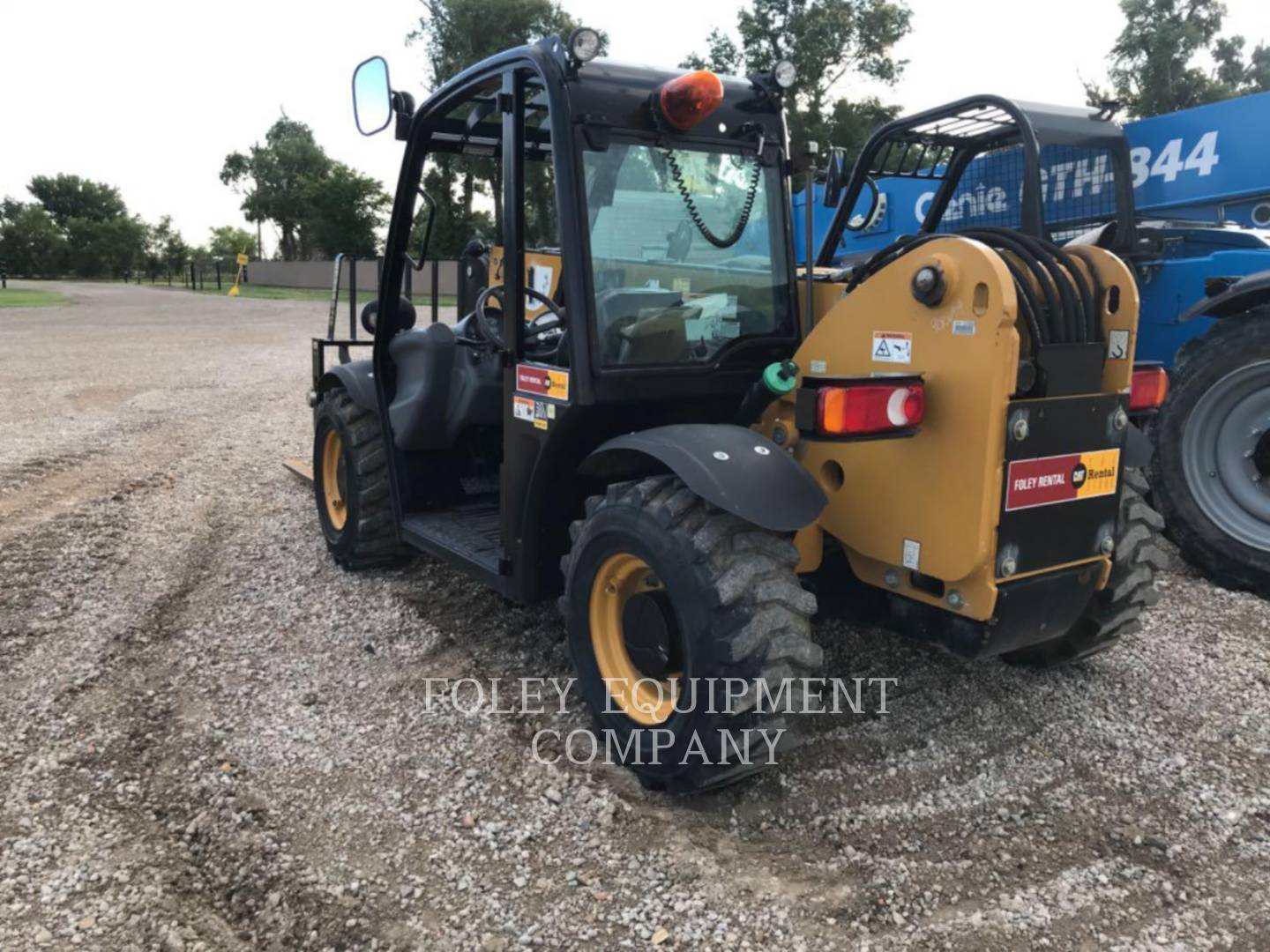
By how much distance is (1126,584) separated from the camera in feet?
10.8

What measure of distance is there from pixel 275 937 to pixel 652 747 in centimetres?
110

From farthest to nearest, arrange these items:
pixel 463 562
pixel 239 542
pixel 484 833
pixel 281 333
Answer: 1. pixel 281 333
2. pixel 239 542
3. pixel 463 562
4. pixel 484 833

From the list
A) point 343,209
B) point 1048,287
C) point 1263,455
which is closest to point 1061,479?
point 1048,287

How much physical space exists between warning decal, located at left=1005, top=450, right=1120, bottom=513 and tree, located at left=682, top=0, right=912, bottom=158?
2936 cm

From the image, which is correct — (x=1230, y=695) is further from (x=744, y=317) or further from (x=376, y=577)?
(x=376, y=577)

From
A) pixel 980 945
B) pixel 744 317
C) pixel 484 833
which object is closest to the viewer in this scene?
pixel 980 945

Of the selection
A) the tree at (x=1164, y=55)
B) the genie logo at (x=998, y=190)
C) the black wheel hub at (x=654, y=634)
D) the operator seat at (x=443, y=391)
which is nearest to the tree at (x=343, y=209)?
the tree at (x=1164, y=55)

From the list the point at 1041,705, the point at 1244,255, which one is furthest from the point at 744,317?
the point at 1244,255

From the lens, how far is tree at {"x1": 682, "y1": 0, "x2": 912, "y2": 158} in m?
30.9

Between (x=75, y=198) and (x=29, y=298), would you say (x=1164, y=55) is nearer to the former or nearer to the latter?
(x=29, y=298)

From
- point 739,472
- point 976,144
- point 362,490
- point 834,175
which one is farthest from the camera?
point 362,490

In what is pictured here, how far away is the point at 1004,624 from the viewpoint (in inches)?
112

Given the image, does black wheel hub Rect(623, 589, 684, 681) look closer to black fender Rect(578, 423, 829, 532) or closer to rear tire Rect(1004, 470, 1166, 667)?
black fender Rect(578, 423, 829, 532)

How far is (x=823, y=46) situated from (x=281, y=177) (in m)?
33.9
